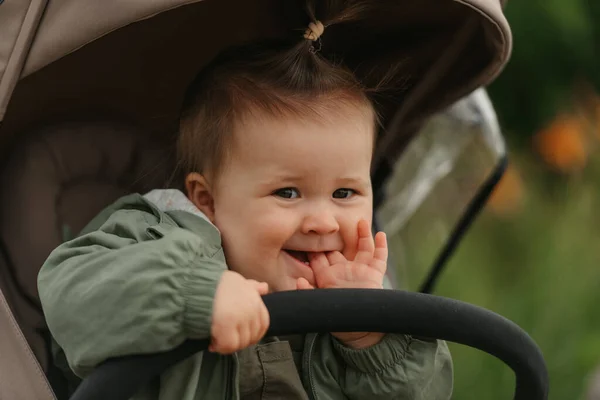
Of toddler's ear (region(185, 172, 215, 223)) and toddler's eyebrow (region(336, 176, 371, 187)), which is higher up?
toddler's eyebrow (region(336, 176, 371, 187))

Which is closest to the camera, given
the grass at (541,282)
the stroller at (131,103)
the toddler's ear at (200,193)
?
the stroller at (131,103)

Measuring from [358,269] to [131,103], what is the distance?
0.65 meters

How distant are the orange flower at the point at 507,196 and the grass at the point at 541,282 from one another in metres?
0.03

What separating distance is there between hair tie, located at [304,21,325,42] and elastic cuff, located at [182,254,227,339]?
1.86ft

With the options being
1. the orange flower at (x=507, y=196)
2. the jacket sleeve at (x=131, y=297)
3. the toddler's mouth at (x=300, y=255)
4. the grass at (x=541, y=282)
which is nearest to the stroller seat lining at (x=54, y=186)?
the jacket sleeve at (x=131, y=297)

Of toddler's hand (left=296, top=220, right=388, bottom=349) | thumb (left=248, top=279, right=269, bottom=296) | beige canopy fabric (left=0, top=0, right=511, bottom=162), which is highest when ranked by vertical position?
beige canopy fabric (left=0, top=0, right=511, bottom=162)

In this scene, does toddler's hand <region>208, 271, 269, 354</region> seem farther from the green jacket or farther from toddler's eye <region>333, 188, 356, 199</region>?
toddler's eye <region>333, 188, 356, 199</region>

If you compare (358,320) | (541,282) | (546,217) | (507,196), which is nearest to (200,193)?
(358,320)

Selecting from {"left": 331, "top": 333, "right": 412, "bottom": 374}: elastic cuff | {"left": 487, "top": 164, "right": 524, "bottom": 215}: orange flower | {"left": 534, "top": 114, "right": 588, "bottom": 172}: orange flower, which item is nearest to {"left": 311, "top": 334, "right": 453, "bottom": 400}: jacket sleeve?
{"left": 331, "top": 333, "right": 412, "bottom": 374}: elastic cuff

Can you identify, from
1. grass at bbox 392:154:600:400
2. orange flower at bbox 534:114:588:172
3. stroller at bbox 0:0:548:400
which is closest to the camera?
stroller at bbox 0:0:548:400

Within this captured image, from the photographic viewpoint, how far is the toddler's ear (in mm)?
1560

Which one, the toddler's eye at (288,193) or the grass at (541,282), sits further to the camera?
the grass at (541,282)

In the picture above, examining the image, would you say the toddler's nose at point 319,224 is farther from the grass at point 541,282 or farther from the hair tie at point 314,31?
the grass at point 541,282

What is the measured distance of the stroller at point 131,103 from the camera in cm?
133
